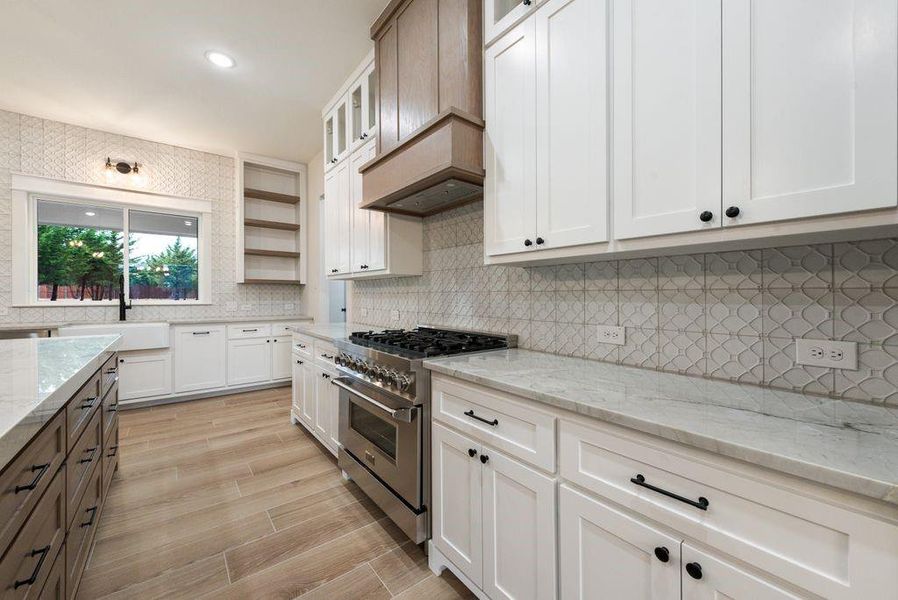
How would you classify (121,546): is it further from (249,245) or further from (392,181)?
(249,245)

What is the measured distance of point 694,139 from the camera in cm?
110

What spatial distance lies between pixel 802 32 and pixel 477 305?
1.73 m

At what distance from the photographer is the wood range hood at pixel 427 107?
1.77 meters

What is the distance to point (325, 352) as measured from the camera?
2.79 m

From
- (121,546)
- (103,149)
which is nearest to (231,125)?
(103,149)

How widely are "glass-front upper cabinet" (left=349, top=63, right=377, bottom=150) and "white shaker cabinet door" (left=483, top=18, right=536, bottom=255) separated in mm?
1227

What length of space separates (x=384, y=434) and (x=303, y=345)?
1586mm

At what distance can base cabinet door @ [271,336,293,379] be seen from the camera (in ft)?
15.6

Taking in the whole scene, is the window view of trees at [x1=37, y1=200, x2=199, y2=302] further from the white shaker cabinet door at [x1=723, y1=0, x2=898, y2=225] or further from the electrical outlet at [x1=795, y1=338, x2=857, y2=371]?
the electrical outlet at [x1=795, y1=338, x2=857, y2=371]

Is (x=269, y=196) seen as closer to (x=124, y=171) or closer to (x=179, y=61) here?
(x=124, y=171)

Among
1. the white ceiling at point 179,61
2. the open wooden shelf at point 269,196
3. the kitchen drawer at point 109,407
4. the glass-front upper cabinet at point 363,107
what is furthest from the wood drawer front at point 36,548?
the open wooden shelf at point 269,196

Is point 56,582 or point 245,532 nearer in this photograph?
point 56,582

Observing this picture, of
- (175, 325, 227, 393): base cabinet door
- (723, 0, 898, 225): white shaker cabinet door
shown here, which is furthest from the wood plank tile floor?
(723, 0, 898, 225): white shaker cabinet door

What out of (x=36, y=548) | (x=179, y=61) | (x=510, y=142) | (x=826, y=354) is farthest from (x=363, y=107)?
(x=826, y=354)
